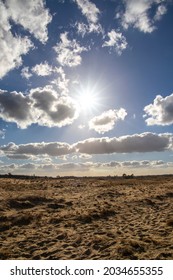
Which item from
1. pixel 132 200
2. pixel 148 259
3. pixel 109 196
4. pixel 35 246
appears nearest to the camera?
pixel 148 259

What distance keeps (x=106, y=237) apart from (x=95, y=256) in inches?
98.6

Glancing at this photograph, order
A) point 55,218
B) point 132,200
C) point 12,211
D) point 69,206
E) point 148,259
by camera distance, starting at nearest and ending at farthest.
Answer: point 148,259
point 55,218
point 12,211
point 69,206
point 132,200

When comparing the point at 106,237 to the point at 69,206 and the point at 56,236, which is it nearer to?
the point at 56,236

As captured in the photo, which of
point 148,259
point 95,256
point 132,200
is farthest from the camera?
point 132,200

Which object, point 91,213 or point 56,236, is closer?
point 56,236

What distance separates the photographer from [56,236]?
15633 millimetres

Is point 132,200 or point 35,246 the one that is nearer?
point 35,246

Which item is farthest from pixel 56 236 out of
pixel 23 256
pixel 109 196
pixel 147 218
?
pixel 109 196

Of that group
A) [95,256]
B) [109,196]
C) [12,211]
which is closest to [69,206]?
[12,211]

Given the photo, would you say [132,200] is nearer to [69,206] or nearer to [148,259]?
[69,206]

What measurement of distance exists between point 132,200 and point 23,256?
15971 millimetres

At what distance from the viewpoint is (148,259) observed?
11688 millimetres
